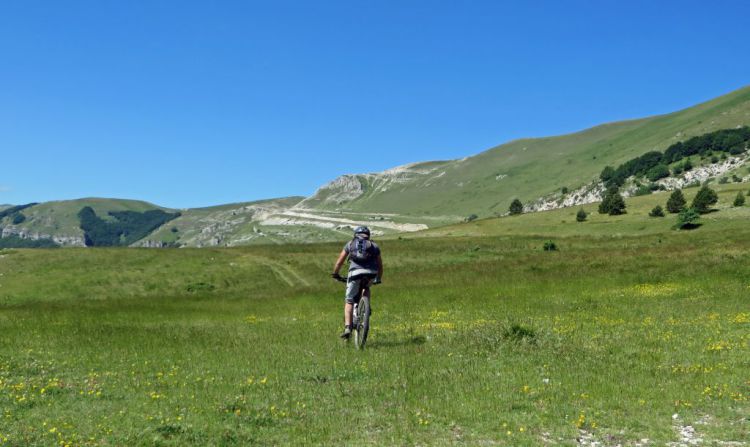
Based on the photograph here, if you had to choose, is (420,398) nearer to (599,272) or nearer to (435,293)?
(435,293)

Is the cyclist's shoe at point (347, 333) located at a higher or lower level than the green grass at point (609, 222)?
lower

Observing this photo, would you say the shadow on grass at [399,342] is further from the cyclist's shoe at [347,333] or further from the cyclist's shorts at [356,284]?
the cyclist's shorts at [356,284]

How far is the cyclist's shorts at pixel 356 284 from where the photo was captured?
17219 mm

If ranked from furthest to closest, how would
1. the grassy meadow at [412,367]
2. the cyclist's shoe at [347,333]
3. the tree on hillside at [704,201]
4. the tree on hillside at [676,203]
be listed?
the tree on hillside at [676,203] < the tree on hillside at [704,201] < the cyclist's shoe at [347,333] < the grassy meadow at [412,367]

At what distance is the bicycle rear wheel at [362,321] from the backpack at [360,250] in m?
1.23

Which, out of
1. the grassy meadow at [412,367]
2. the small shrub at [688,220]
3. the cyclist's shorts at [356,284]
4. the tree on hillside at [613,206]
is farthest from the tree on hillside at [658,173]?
the cyclist's shorts at [356,284]

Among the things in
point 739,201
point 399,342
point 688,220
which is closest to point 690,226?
point 688,220

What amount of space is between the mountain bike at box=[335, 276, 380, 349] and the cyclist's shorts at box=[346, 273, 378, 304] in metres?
0.11

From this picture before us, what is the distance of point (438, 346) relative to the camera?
1622 cm

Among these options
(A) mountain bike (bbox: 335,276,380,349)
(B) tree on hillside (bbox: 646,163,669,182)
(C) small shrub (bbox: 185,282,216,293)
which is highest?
(B) tree on hillside (bbox: 646,163,669,182)

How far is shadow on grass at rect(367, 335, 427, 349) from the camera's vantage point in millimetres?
16781

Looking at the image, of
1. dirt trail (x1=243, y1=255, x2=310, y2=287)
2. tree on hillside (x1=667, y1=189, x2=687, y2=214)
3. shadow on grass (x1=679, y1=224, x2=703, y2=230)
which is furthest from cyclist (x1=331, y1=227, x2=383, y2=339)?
tree on hillside (x1=667, y1=189, x2=687, y2=214)

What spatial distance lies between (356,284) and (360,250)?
1121mm

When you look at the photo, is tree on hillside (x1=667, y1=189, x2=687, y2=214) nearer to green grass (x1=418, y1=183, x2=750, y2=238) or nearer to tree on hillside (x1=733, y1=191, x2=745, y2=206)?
green grass (x1=418, y1=183, x2=750, y2=238)
